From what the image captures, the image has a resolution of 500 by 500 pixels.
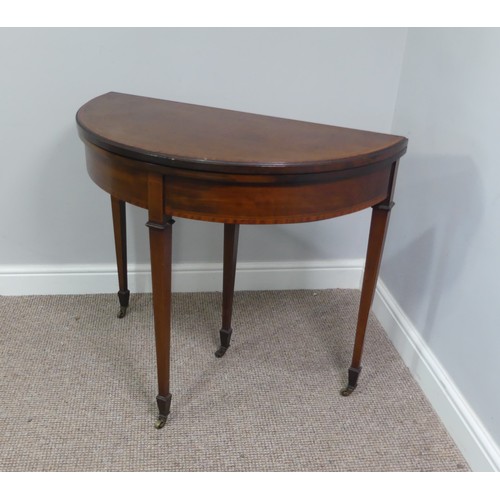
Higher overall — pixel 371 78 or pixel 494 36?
pixel 494 36

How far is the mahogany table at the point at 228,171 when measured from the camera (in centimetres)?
101

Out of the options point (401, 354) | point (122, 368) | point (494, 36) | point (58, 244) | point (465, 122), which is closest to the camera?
point (494, 36)

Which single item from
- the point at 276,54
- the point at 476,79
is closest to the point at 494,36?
the point at 476,79

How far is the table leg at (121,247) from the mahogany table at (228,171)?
1.22ft

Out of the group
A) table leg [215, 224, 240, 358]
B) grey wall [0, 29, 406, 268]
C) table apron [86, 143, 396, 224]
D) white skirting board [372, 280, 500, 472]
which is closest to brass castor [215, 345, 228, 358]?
table leg [215, 224, 240, 358]

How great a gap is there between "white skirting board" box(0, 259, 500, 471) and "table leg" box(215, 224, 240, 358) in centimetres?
33

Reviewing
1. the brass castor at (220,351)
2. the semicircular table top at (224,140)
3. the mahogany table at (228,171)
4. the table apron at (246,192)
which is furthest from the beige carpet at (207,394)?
the semicircular table top at (224,140)

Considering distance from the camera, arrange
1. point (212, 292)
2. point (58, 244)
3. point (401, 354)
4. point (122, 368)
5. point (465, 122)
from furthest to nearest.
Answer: point (212, 292) → point (58, 244) → point (401, 354) → point (122, 368) → point (465, 122)

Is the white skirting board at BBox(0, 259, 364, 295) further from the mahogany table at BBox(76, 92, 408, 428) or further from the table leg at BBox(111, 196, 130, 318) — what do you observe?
the mahogany table at BBox(76, 92, 408, 428)

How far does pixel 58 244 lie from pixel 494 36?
55.9 inches

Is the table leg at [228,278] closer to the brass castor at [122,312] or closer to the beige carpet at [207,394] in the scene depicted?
the beige carpet at [207,394]

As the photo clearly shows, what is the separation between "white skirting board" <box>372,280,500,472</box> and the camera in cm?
123

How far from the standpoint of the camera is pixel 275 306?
187 cm
